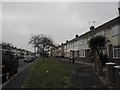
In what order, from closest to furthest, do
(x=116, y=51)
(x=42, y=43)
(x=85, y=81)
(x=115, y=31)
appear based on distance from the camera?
(x=85, y=81) < (x=115, y=31) < (x=116, y=51) < (x=42, y=43)

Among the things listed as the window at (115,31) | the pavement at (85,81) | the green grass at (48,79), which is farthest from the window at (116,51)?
the green grass at (48,79)

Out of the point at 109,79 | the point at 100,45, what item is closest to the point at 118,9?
the point at 100,45

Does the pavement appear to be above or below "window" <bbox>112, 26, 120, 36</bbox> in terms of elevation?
below

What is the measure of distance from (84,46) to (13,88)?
90.7 feet

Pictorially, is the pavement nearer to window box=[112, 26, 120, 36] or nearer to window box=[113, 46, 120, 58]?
window box=[113, 46, 120, 58]

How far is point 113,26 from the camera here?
2161 cm

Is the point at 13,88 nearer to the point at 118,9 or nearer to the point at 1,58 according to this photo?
the point at 1,58

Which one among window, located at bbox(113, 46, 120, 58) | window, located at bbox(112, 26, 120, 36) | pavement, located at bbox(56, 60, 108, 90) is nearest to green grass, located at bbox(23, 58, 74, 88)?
pavement, located at bbox(56, 60, 108, 90)

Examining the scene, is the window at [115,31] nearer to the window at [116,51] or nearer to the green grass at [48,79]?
the window at [116,51]

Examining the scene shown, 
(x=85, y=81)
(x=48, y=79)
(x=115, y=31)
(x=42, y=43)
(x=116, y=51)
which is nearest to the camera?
(x=85, y=81)

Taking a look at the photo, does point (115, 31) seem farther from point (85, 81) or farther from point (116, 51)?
point (85, 81)

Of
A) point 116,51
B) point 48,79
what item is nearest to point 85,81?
point 48,79

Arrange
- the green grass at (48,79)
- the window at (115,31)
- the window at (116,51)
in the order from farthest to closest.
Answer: the window at (116,51) < the window at (115,31) < the green grass at (48,79)

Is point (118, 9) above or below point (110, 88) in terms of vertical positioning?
above
